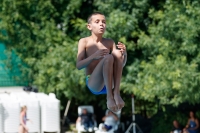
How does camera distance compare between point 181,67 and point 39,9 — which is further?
point 39,9

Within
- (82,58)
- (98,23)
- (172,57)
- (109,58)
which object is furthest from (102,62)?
(172,57)

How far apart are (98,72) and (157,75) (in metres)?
5.92

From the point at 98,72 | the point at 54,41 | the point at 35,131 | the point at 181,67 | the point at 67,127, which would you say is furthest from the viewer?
the point at 67,127

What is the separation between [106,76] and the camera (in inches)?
292

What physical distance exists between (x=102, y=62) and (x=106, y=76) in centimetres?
18

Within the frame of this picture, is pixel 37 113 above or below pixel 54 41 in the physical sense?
below

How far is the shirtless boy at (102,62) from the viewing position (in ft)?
24.2

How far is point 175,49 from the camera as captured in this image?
1362cm

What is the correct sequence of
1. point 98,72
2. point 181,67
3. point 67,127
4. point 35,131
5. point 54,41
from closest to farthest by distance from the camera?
1. point 98,72
2. point 181,67
3. point 35,131
4. point 54,41
5. point 67,127

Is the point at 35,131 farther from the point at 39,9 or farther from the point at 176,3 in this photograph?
the point at 176,3

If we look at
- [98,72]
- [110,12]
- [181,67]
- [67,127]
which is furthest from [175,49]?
[98,72]

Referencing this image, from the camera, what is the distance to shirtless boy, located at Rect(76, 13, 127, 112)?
7375 mm

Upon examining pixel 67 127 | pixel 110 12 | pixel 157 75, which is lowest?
pixel 67 127

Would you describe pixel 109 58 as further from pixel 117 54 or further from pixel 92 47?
pixel 92 47
